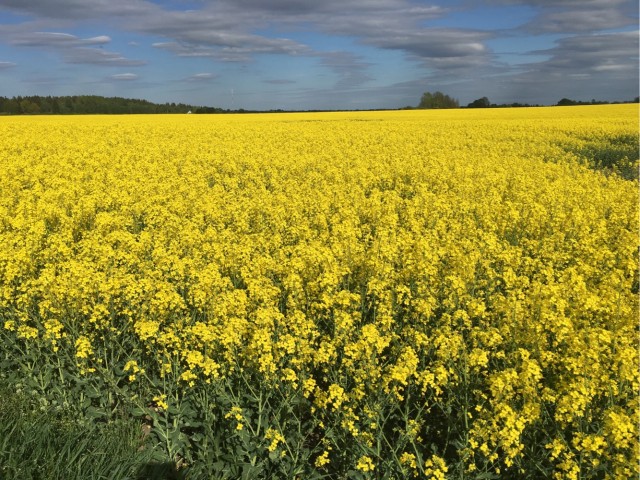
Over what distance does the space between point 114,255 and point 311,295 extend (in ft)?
8.43

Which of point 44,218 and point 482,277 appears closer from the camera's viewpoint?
Answer: point 482,277

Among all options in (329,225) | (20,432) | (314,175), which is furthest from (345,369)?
(314,175)

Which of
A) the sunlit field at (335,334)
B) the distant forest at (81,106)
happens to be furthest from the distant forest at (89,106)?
the sunlit field at (335,334)

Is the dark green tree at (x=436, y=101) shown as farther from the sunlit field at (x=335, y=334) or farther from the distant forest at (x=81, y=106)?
the sunlit field at (x=335, y=334)

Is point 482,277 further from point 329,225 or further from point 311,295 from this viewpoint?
point 329,225

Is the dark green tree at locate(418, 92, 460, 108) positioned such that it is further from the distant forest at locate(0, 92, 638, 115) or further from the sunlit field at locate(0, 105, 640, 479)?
the sunlit field at locate(0, 105, 640, 479)

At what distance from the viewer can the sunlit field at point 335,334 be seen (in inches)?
141

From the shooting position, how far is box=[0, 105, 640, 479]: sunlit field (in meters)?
3.59

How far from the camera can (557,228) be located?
809 centimetres

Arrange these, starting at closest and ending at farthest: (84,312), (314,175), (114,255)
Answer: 1. (84,312)
2. (114,255)
3. (314,175)

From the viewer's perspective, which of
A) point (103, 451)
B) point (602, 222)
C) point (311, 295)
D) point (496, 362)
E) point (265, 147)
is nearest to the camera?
point (103, 451)

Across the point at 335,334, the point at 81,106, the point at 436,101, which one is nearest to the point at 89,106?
the point at 81,106

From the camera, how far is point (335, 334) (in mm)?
4406

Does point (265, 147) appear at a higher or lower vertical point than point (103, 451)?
higher
